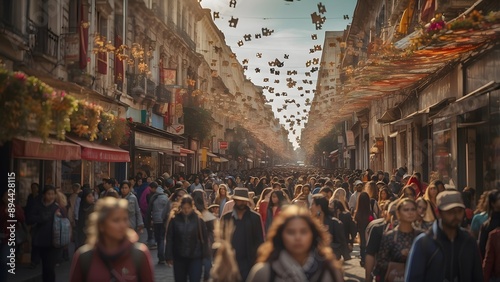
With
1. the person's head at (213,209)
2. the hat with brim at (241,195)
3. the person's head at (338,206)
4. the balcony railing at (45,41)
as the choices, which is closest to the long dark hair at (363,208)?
the person's head at (338,206)

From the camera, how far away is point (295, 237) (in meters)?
4.30

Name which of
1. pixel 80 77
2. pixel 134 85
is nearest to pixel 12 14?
pixel 80 77

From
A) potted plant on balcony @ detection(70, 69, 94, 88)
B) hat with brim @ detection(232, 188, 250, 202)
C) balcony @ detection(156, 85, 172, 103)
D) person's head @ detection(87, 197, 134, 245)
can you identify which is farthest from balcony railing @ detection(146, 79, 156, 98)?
person's head @ detection(87, 197, 134, 245)

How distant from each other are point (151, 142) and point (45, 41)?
422 inches

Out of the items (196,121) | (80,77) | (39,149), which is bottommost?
(39,149)

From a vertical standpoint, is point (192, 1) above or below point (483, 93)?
above

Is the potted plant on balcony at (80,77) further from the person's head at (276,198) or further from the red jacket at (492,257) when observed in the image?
the red jacket at (492,257)

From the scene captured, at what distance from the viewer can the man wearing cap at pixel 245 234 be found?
9031 mm

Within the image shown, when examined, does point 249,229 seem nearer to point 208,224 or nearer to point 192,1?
point 208,224

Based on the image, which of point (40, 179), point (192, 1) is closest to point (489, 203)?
point (40, 179)

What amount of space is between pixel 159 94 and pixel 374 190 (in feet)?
72.9

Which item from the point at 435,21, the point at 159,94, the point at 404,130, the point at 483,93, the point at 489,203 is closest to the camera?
the point at 489,203

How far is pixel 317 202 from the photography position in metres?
10.1

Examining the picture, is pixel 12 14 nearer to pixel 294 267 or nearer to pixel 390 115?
pixel 294 267
